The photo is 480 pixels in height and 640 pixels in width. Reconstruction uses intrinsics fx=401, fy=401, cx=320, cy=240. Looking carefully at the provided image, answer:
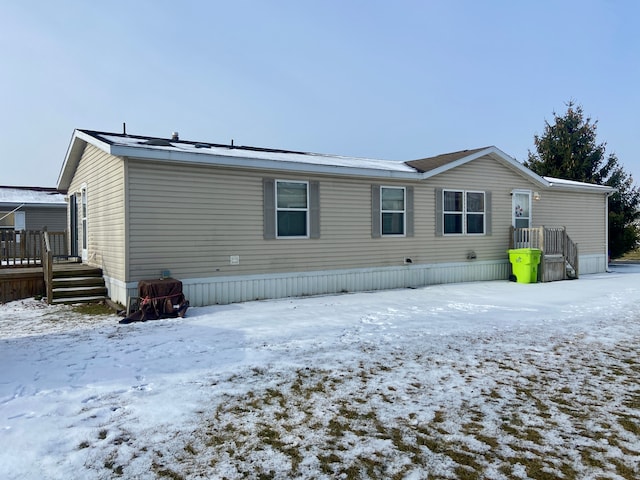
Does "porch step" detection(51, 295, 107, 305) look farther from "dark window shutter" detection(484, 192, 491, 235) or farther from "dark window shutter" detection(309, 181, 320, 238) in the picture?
"dark window shutter" detection(484, 192, 491, 235)

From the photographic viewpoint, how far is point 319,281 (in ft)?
31.7

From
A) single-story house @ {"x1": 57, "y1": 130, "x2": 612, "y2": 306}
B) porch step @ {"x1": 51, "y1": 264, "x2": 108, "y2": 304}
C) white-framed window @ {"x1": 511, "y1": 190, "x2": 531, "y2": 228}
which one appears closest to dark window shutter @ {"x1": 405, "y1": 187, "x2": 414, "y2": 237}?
single-story house @ {"x1": 57, "y1": 130, "x2": 612, "y2": 306}

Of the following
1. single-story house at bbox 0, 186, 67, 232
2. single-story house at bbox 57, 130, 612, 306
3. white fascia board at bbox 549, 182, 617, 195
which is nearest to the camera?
single-story house at bbox 57, 130, 612, 306

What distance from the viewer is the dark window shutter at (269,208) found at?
8938 mm

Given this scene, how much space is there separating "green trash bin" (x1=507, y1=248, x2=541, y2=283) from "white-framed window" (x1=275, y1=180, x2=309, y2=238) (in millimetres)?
6889

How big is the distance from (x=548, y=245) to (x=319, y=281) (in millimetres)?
7594

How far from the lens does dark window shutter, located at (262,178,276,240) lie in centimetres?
894

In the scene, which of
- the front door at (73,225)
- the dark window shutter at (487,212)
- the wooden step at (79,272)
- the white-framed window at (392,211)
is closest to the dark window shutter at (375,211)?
the white-framed window at (392,211)

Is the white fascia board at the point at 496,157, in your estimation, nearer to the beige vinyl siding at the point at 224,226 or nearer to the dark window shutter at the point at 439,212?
the dark window shutter at the point at 439,212

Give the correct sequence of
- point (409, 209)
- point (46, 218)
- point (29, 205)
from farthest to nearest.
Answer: point (46, 218)
point (29, 205)
point (409, 209)

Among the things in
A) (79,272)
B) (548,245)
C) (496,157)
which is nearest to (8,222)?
(79,272)

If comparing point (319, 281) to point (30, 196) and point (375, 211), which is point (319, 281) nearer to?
point (375, 211)

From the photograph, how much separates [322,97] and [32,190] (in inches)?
598

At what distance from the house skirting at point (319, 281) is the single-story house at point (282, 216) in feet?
0.09
